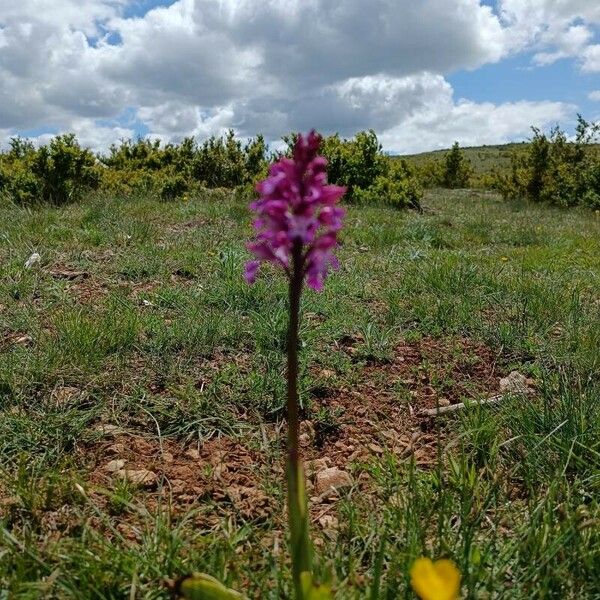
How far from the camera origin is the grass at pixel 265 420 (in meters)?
1.48

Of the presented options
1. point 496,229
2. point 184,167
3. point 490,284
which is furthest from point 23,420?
point 184,167

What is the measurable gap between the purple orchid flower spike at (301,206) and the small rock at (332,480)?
3.82ft

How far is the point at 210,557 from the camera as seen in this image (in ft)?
5.01

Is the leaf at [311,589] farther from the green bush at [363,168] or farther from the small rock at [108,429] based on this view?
the green bush at [363,168]

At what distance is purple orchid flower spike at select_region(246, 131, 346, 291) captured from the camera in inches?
41.2

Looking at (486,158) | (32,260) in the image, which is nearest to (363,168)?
(32,260)

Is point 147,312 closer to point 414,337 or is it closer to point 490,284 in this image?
point 414,337

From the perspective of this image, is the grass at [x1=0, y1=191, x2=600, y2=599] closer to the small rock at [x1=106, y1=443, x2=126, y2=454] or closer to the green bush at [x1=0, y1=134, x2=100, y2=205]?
the small rock at [x1=106, y1=443, x2=126, y2=454]

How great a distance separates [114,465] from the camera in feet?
7.01

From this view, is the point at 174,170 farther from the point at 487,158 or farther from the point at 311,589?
the point at 487,158

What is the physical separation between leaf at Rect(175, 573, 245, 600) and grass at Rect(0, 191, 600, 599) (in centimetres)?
23

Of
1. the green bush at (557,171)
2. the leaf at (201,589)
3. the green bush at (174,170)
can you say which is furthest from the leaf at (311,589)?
the green bush at (557,171)

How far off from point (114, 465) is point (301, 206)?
1.47 m

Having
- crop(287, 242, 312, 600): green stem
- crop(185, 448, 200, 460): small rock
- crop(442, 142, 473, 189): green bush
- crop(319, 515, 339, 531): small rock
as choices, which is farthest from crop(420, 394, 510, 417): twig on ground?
crop(442, 142, 473, 189): green bush
